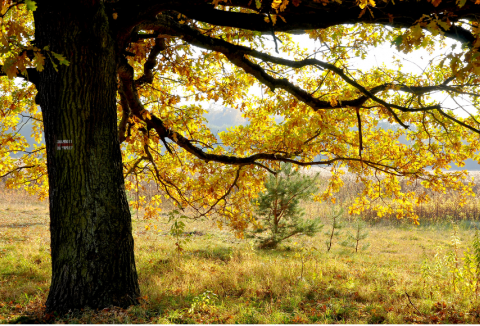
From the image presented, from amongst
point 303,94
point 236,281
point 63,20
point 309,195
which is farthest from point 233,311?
point 309,195

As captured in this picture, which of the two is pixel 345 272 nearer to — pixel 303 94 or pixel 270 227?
pixel 303 94

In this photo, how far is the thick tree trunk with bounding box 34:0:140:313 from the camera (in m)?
3.41

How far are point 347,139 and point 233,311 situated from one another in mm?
3952

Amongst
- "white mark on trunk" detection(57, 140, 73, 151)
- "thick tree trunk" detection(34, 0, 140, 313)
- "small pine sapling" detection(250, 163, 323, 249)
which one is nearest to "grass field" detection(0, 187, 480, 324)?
"thick tree trunk" detection(34, 0, 140, 313)

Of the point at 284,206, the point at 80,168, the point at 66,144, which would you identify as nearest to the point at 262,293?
the point at 80,168

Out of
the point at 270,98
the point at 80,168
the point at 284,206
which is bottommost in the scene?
the point at 284,206

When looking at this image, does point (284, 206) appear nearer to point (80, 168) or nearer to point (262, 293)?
point (262, 293)

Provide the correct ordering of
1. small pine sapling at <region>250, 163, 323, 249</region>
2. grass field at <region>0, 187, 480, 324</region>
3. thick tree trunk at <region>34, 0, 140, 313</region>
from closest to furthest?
thick tree trunk at <region>34, 0, 140, 313</region> < grass field at <region>0, 187, 480, 324</region> < small pine sapling at <region>250, 163, 323, 249</region>

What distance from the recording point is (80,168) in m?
3.47

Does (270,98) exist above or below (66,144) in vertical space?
above

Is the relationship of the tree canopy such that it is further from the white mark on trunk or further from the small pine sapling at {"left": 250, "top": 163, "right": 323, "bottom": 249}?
the small pine sapling at {"left": 250, "top": 163, "right": 323, "bottom": 249}

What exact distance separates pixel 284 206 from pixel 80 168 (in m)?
7.89

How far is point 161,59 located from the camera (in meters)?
5.75

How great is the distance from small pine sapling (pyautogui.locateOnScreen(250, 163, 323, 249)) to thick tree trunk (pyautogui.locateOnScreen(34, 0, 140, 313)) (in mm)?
6960
